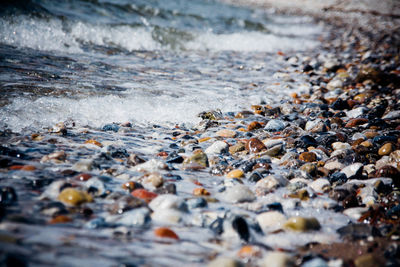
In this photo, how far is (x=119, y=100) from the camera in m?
3.57

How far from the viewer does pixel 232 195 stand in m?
1.88

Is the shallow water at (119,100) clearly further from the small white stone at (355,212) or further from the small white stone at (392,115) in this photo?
the small white stone at (392,115)

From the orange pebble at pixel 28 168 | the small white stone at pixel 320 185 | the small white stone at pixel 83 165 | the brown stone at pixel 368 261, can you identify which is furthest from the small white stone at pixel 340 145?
the orange pebble at pixel 28 168

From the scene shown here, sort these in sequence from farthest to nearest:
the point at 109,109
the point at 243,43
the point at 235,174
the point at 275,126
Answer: the point at 243,43 → the point at 109,109 → the point at 275,126 → the point at 235,174

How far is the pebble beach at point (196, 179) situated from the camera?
1327mm

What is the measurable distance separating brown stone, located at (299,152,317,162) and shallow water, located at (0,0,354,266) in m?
0.30

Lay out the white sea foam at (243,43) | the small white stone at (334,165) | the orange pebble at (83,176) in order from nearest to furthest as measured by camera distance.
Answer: the orange pebble at (83,176)
the small white stone at (334,165)
the white sea foam at (243,43)

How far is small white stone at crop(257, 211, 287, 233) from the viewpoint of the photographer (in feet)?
5.22

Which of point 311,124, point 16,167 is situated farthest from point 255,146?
point 16,167

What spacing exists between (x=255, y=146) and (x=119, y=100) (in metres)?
1.92

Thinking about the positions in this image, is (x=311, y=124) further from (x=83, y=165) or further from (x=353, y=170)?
(x=83, y=165)

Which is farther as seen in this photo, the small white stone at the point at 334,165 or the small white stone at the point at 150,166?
the small white stone at the point at 334,165

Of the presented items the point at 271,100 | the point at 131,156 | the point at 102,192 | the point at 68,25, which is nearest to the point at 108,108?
the point at 131,156

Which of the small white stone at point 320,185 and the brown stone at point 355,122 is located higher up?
the brown stone at point 355,122
